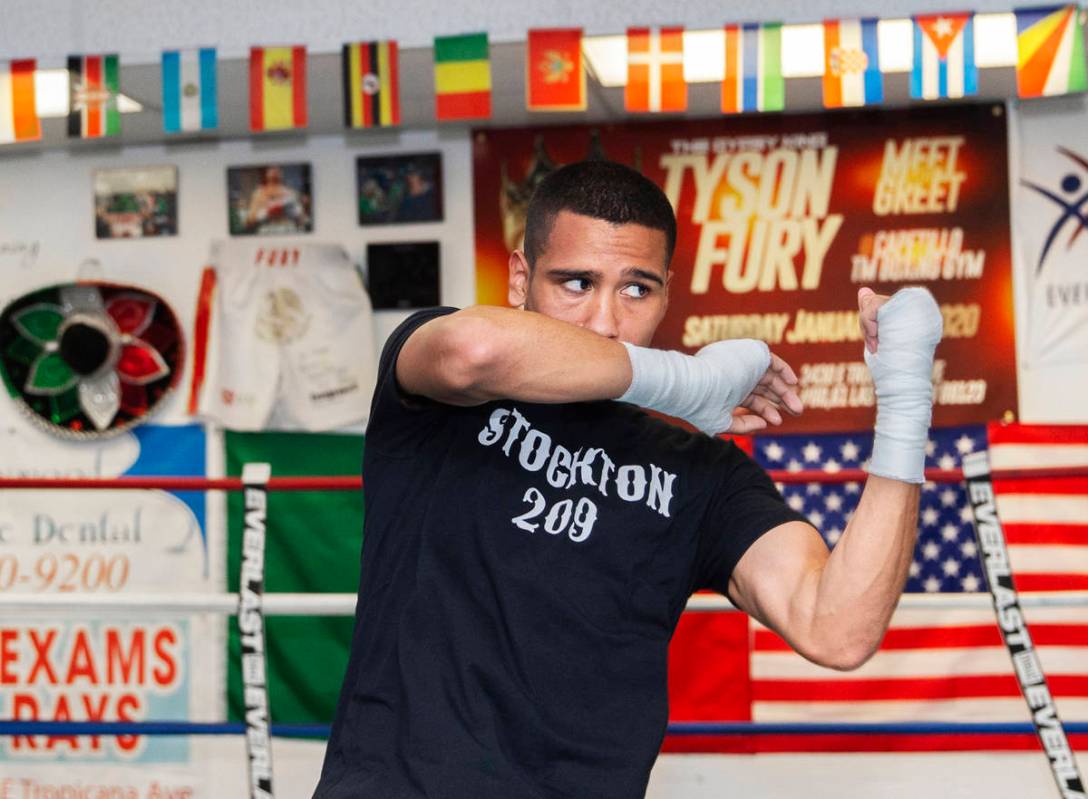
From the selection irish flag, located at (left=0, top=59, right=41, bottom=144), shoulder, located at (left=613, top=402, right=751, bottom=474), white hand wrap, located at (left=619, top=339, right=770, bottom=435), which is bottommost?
shoulder, located at (left=613, top=402, right=751, bottom=474)

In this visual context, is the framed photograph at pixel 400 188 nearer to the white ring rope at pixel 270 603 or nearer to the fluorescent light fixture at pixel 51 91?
the fluorescent light fixture at pixel 51 91

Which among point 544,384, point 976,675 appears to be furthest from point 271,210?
point 544,384

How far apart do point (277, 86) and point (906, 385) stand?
2.54 meters

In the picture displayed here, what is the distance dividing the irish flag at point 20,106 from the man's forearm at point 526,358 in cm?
269

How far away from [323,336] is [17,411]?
1.15m

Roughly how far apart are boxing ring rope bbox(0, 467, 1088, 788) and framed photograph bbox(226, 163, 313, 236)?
1.92m

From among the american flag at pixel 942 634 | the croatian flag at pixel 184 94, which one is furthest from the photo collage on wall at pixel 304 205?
the american flag at pixel 942 634

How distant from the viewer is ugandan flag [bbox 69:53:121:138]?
3316 millimetres

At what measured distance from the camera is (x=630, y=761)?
1.22 m

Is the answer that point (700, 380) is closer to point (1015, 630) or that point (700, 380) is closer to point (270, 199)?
point (1015, 630)

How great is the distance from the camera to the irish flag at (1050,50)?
327 centimetres

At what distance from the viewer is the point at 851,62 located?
333 centimetres

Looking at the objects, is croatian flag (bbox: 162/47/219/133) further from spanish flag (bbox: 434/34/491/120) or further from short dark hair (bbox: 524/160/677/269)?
short dark hair (bbox: 524/160/677/269)

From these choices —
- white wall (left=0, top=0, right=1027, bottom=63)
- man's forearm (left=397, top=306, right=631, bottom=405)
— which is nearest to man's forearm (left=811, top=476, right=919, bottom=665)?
man's forearm (left=397, top=306, right=631, bottom=405)
